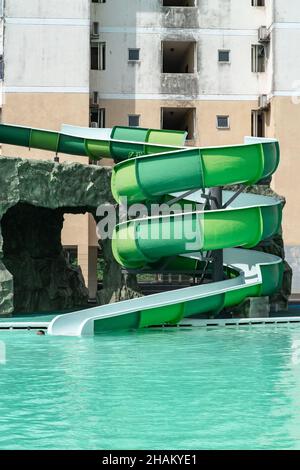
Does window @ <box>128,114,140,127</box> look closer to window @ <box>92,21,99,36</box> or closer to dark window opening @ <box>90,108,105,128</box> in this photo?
dark window opening @ <box>90,108,105,128</box>

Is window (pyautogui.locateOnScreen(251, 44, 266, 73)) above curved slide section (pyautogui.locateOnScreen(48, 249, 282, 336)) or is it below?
above

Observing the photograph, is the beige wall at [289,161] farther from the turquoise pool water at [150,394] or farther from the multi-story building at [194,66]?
the turquoise pool water at [150,394]

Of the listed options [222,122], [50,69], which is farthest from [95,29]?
[222,122]

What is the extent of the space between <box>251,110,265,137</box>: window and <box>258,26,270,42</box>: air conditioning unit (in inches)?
113

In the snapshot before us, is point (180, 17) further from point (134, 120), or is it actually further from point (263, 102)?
point (263, 102)

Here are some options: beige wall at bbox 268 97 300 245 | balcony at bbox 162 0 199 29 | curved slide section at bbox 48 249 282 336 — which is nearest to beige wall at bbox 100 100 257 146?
beige wall at bbox 268 97 300 245

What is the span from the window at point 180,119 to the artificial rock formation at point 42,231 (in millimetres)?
9187

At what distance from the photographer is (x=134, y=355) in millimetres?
12336

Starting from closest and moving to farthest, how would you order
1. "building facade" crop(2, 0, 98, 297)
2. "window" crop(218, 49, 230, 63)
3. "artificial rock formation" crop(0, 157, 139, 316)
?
"artificial rock formation" crop(0, 157, 139, 316)
"building facade" crop(2, 0, 98, 297)
"window" crop(218, 49, 230, 63)

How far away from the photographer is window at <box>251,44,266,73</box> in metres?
32.2

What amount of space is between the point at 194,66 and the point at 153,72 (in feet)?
5.69

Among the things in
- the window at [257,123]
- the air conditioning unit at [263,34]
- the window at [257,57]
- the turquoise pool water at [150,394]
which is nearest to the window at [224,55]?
the window at [257,57]

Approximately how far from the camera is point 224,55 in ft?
105

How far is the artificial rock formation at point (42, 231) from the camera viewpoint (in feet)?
65.4
